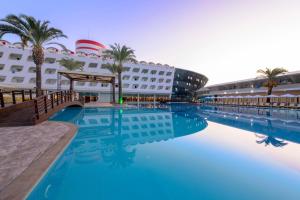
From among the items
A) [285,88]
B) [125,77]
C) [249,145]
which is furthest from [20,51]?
[285,88]

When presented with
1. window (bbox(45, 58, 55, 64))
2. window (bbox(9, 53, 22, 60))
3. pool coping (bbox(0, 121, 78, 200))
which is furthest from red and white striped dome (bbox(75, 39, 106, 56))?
pool coping (bbox(0, 121, 78, 200))

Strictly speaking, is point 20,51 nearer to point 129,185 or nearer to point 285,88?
point 129,185

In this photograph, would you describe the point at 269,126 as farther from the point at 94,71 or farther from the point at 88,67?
the point at 88,67

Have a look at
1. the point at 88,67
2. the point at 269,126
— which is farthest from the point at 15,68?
the point at 269,126

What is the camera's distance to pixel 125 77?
48.4m

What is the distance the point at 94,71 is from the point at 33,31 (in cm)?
2710

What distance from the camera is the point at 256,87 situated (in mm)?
45344

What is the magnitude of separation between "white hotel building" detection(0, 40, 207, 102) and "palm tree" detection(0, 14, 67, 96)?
9904 mm

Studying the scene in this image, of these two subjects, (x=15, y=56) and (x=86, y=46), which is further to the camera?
(x=86, y=46)

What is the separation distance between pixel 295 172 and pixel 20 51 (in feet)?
155

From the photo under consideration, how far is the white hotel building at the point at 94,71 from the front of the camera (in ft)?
116

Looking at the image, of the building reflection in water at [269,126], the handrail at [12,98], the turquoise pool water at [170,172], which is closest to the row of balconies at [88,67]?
the handrail at [12,98]

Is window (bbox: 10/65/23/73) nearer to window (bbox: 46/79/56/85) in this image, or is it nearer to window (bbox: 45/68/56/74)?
window (bbox: 45/68/56/74)

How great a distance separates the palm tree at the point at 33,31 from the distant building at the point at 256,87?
46.5 meters
